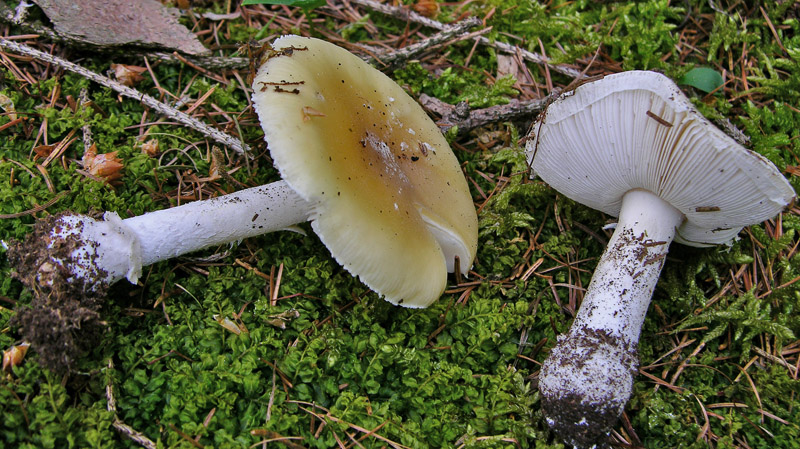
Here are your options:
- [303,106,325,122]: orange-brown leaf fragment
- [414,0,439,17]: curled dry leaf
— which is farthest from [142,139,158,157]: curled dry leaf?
[414,0,439,17]: curled dry leaf

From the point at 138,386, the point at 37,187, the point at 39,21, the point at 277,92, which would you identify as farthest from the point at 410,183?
the point at 39,21

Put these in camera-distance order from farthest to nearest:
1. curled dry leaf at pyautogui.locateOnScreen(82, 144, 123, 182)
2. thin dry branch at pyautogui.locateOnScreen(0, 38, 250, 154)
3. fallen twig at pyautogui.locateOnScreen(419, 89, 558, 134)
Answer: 1. fallen twig at pyautogui.locateOnScreen(419, 89, 558, 134)
2. thin dry branch at pyautogui.locateOnScreen(0, 38, 250, 154)
3. curled dry leaf at pyautogui.locateOnScreen(82, 144, 123, 182)

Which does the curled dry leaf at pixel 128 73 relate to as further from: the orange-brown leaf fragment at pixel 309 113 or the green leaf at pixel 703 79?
the green leaf at pixel 703 79

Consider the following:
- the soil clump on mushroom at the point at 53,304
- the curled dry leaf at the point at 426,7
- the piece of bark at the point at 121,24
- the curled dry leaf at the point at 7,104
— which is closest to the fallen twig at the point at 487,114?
the curled dry leaf at the point at 426,7

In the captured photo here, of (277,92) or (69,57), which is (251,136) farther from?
(69,57)

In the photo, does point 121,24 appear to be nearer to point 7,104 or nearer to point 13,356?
point 7,104

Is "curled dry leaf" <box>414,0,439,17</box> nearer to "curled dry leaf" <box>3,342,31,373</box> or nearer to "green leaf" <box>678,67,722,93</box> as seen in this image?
"green leaf" <box>678,67,722,93</box>
